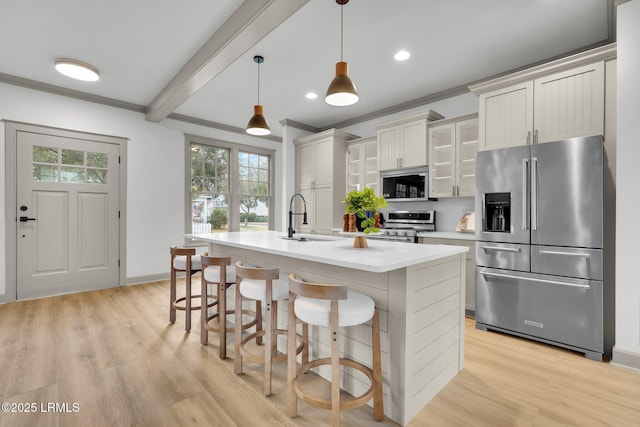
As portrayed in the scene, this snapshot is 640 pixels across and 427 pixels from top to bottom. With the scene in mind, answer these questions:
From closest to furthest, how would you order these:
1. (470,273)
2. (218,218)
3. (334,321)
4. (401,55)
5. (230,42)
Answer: (334,321), (230,42), (401,55), (470,273), (218,218)

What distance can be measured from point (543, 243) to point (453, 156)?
153 cm

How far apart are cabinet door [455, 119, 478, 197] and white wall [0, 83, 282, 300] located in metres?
4.10

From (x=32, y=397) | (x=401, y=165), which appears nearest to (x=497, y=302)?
(x=401, y=165)

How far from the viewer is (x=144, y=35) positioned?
2777 mm

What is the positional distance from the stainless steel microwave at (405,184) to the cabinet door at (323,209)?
94 centimetres

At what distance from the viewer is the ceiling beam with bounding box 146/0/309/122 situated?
2.15 meters

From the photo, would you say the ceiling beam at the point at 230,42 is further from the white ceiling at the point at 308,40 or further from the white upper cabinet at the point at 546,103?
the white upper cabinet at the point at 546,103

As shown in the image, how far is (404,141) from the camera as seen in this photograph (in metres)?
4.16

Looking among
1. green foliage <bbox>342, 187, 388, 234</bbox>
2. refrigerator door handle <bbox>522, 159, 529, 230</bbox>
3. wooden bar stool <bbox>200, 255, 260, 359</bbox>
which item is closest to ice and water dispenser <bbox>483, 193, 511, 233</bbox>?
refrigerator door handle <bbox>522, 159, 529, 230</bbox>

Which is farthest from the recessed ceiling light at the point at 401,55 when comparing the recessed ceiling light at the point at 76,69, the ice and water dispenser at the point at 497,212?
the recessed ceiling light at the point at 76,69

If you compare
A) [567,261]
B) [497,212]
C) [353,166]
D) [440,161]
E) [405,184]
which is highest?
[353,166]

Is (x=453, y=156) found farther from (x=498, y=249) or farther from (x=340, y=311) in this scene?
(x=340, y=311)

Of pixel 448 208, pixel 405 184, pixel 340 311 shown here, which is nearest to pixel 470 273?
pixel 448 208

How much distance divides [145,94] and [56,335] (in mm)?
3109
